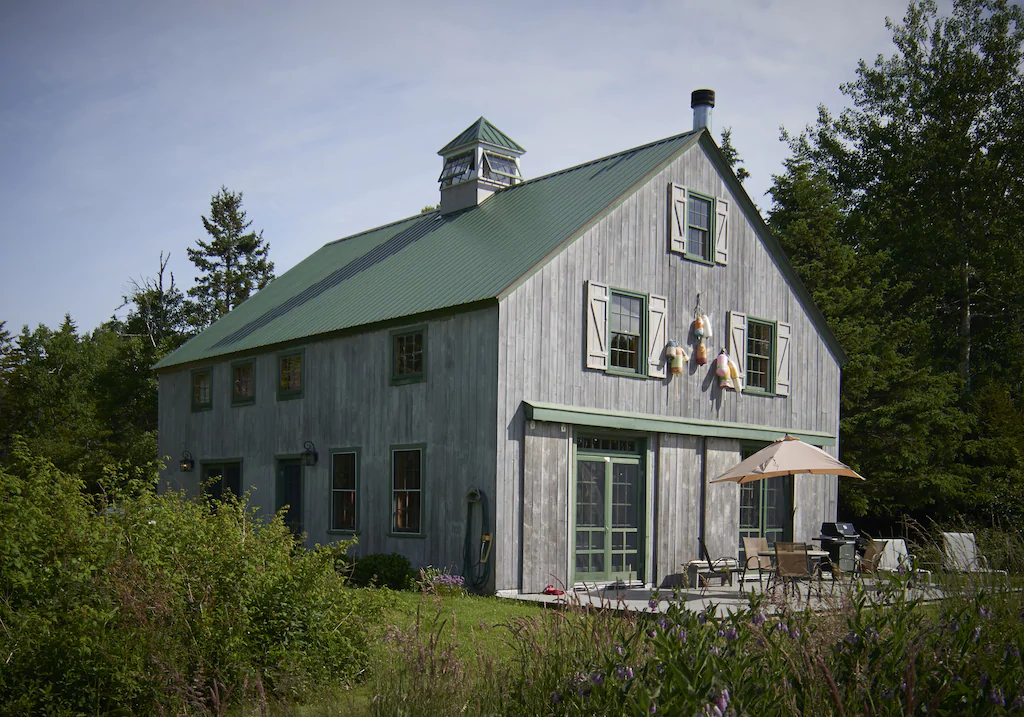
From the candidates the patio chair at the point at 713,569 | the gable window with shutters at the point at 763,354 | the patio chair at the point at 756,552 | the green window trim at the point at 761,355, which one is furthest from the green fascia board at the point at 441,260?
the patio chair at the point at 713,569

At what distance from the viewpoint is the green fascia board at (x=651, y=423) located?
50.4 ft

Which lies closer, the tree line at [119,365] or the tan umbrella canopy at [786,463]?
the tan umbrella canopy at [786,463]

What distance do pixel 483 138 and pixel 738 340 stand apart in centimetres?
657

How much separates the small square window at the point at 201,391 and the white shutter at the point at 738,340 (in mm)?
10716

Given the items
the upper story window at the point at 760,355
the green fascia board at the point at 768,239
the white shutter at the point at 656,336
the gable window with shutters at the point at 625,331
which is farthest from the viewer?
the upper story window at the point at 760,355

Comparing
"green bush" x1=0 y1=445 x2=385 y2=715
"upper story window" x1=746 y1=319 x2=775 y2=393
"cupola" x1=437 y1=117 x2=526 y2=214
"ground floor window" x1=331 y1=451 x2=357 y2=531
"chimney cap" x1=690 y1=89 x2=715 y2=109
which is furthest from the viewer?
"cupola" x1=437 y1=117 x2=526 y2=214

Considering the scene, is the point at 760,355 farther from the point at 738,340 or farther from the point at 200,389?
the point at 200,389

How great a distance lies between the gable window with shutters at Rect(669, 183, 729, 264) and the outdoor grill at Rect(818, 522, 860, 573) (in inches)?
204

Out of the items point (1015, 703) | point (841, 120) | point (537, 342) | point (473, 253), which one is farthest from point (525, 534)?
point (841, 120)

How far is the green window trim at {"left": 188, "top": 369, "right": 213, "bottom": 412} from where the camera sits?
864 inches

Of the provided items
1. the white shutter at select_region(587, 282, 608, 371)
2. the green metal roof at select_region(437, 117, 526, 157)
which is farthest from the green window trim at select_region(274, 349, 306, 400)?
the white shutter at select_region(587, 282, 608, 371)

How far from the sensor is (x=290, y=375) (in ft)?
64.0

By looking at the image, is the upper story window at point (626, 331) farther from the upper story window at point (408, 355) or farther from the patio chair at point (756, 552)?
the patio chair at point (756, 552)

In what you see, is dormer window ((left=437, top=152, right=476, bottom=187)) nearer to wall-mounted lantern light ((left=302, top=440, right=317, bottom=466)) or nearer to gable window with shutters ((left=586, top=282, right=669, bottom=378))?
gable window with shutters ((left=586, top=282, right=669, bottom=378))
